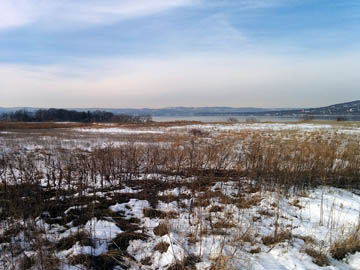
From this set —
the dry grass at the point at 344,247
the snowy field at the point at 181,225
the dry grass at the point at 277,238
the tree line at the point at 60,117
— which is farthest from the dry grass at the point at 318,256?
the tree line at the point at 60,117

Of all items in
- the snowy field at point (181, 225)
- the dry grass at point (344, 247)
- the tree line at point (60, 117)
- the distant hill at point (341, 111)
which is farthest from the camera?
the tree line at point (60, 117)

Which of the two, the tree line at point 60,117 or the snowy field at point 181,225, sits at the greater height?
the tree line at point 60,117

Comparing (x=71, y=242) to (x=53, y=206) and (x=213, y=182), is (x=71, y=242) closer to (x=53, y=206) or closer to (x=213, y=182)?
(x=53, y=206)

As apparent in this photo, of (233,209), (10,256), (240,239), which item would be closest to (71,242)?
(10,256)

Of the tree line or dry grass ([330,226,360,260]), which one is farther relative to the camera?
the tree line

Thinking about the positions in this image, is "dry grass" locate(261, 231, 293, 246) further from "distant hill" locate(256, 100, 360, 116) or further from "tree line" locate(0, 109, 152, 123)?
"tree line" locate(0, 109, 152, 123)

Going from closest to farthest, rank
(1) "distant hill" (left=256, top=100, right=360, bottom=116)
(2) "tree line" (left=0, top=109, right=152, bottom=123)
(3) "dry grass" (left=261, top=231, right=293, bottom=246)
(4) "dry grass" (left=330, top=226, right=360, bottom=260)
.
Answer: (4) "dry grass" (left=330, top=226, right=360, bottom=260), (3) "dry grass" (left=261, top=231, right=293, bottom=246), (1) "distant hill" (left=256, top=100, right=360, bottom=116), (2) "tree line" (left=0, top=109, right=152, bottom=123)

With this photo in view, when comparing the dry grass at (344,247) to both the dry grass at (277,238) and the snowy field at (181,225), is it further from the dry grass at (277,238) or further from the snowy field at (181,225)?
the dry grass at (277,238)

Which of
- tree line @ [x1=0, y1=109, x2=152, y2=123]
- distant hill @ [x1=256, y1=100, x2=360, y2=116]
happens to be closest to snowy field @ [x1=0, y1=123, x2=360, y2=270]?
distant hill @ [x1=256, y1=100, x2=360, y2=116]

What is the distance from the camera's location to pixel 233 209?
4.43 meters

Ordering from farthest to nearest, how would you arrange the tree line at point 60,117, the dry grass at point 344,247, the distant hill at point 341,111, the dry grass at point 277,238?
the tree line at point 60,117
the distant hill at point 341,111
the dry grass at point 277,238
the dry grass at point 344,247

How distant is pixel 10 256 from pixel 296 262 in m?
3.94

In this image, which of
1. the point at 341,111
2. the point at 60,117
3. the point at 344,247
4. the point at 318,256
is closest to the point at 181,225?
the point at 318,256

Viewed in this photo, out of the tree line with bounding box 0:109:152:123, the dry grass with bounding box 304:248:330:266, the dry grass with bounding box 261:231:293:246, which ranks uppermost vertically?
the tree line with bounding box 0:109:152:123
